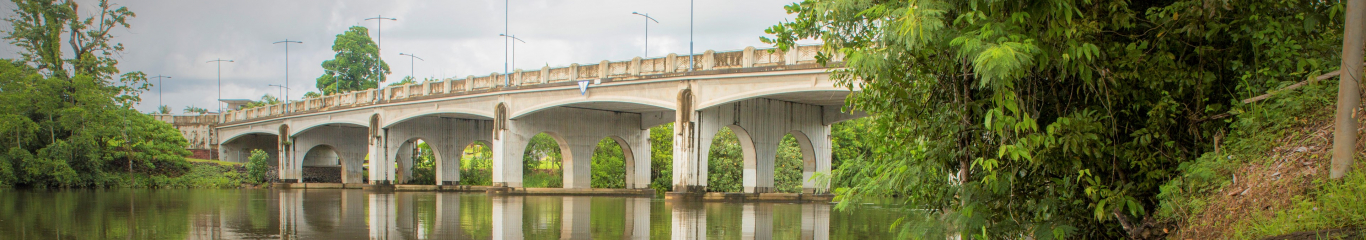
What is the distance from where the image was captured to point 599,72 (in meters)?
33.0

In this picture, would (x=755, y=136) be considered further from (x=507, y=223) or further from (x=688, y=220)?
(x=507, y=223)

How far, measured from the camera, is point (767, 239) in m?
15.1

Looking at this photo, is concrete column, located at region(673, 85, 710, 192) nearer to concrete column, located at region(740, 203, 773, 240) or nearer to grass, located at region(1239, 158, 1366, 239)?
concrete column, located at region(740, 203, 773, 240)

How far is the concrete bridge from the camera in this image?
1132 inches

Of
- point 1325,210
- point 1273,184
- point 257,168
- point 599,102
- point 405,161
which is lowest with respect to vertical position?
point 257,168

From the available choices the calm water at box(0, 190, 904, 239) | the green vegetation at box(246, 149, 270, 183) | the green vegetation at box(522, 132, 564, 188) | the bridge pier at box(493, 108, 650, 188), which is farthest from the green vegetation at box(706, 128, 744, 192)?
the green vegetation at box(246, 149, 270, 183)

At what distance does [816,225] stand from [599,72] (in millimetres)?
15970

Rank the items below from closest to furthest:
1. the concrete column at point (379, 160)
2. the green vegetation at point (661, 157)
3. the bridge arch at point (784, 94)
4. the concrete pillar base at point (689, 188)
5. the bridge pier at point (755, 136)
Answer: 1. the bridge arch at point (784, 94)
2. the concrete pillar base at point (689, 188)
3. the bridge pier at point (755, 136)
4. the green vegetation at point (661, 157)
5. the concrete column at point (379, 160)

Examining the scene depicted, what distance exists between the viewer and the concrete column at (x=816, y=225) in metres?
15.7

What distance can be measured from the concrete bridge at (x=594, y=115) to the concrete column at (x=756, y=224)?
1.97 m

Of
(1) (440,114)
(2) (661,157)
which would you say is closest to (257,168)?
(1) (440,114)

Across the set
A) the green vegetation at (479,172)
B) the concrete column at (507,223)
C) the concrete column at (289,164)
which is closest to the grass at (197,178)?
the concrete column at (289,164)

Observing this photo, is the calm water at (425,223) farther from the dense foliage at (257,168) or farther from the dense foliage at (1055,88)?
the dense foliage at (257,168)

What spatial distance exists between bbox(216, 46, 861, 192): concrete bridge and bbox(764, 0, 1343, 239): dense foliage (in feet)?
34.3
